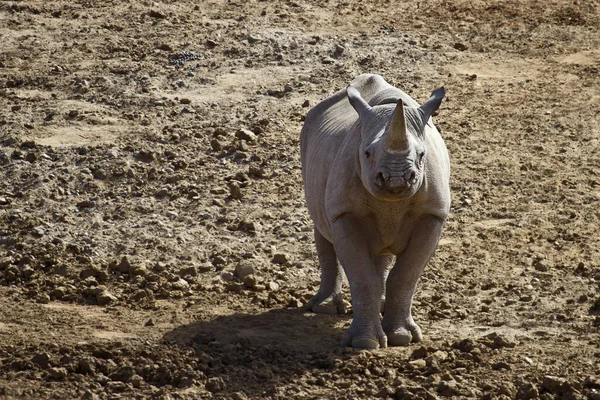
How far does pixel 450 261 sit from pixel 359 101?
115 inches

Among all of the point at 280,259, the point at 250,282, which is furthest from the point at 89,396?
the point at 280,259

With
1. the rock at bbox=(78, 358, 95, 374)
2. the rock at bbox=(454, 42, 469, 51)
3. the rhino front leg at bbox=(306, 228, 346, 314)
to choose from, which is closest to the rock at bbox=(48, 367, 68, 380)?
the rock at bbox=(78, 358, 95, 374)

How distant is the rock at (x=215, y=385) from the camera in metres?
8.95

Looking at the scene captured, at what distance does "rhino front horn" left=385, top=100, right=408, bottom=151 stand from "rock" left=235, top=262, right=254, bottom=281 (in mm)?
3045

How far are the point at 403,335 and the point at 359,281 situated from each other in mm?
551

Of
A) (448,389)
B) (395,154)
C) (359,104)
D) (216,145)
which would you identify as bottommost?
(448,389)

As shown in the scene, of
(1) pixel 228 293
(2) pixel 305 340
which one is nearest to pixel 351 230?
(2) pixel 305 340

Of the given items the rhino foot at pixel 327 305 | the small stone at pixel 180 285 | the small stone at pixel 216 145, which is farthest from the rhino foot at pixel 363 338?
the small stone at pixel 216 145

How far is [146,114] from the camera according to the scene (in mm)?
15266

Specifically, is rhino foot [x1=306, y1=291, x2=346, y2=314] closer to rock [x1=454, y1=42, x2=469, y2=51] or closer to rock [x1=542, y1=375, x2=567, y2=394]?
rock [x1=542, y1=375, x2=567, y2=394]

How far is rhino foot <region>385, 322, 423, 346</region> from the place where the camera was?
9953mm

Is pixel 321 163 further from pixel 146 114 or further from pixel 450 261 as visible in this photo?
pixel 146 114

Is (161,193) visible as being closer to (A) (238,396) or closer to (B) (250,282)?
(B) (250,282)

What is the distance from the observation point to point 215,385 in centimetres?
898
